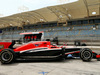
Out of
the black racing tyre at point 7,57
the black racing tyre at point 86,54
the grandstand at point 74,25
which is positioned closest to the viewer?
the black racing tyre at point 7,57

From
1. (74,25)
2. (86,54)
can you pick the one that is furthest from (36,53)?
(74,25)

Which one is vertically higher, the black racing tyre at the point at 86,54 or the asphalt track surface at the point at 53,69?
the black racing tyre at the point at 86,54

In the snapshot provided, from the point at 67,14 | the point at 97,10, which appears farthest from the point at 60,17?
the point at 97,10

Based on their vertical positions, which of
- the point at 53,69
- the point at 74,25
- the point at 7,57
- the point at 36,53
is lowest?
the point at 53,69

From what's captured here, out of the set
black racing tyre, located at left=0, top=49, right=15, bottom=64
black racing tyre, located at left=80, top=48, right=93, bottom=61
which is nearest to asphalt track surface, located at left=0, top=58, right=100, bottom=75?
black racing tyre, located at left=0, top=49, right=15, bottom=64

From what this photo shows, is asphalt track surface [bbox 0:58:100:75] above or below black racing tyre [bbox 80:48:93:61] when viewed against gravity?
below

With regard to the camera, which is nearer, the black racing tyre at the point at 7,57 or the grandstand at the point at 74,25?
the black racing tyre at the point at 7,57

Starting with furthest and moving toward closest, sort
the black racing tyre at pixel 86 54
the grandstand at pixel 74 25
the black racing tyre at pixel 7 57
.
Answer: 1. the grandstand at pixel 74 25
2. the black racing tyre at pixel 86 54
3. the black racing tyre at pixel 7 57

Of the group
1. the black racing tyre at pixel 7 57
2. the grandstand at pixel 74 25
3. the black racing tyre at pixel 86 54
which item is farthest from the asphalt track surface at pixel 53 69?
the grandstand at pixel 74 25

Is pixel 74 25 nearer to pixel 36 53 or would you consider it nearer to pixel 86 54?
pixel 86 54

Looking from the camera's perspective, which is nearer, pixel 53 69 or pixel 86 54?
pixel 53 69

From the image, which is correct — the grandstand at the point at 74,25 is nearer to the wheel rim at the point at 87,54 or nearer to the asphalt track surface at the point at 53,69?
the wheel rim at the point at 87,54

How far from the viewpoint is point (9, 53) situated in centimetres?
455

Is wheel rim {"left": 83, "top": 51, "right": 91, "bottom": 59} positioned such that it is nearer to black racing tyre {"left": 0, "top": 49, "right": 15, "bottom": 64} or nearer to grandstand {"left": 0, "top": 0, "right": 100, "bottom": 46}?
black racing tyre {"left": 0, "top": 49, "right": 15, "bottom": 64}
